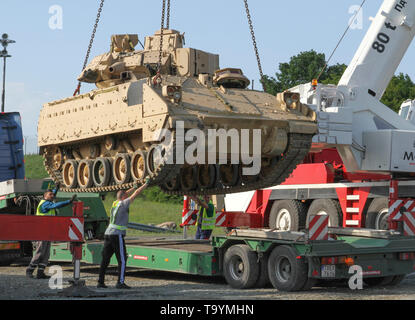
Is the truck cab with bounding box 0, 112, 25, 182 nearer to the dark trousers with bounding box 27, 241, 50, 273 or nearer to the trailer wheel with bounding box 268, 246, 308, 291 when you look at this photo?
the dark trousers with bounding box 27, 241, 50, 273

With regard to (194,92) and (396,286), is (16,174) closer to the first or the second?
(194,92)

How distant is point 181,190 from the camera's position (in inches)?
638

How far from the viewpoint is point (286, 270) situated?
1254cm

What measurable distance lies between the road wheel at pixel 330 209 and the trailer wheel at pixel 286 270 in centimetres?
717

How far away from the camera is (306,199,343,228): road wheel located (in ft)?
Result: 65.0

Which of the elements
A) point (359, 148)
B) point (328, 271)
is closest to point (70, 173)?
point (359, 148)

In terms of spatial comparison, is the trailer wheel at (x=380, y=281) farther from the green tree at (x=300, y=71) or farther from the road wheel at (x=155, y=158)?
the green tree at (x=300, y=71)

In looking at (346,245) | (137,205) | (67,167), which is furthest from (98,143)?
(137,205)

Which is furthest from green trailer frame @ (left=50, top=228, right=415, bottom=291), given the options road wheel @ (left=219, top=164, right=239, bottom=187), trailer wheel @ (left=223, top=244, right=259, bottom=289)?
road wheel @ (left=219, top=164, right=239, bottom=187)

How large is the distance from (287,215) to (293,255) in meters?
8.91

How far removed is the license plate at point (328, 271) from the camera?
12.2 meters

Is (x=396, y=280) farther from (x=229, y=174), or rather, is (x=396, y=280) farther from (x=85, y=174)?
(x=85, y=174)

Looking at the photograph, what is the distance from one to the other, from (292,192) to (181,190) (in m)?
5.49
